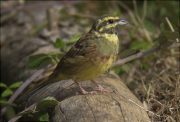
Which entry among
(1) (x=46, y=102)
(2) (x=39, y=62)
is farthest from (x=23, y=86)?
(1) (x=46, y=102)

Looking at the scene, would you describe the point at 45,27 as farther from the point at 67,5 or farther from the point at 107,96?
the point at 107,96

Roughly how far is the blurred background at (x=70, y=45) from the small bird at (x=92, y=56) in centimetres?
29

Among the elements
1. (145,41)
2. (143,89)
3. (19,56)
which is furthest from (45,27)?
(143,89)

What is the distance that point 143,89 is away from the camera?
3.82 m

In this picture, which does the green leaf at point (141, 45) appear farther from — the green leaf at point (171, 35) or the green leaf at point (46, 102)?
the green leaf at point (46, 102)

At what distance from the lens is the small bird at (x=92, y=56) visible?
10.5 feet

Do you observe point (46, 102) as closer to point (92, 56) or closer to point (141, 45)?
point (92, 56)

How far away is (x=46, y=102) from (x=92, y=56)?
20.6 inches

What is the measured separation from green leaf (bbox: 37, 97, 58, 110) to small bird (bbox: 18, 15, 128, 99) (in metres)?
0.26

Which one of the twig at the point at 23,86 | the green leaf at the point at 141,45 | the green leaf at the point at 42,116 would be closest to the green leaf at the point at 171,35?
the green leaf at the point at 141,45

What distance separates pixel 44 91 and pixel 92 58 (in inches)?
23.5

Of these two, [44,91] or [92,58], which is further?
[44,91]

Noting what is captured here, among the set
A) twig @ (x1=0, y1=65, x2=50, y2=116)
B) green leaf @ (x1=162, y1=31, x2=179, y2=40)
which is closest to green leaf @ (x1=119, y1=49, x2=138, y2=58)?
green leaf @ (x1=162, y1=31, x2=179, y2=40)

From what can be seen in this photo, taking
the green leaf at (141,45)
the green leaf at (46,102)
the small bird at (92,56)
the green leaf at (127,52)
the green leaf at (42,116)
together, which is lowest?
A: the green leaf at (42,116)
